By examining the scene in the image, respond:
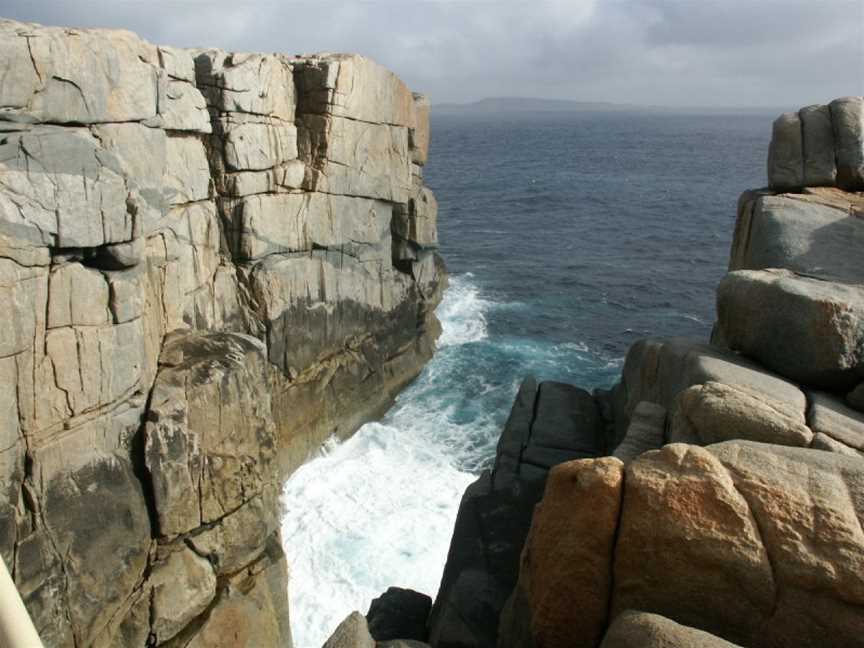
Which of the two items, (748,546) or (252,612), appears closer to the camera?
(748,546)

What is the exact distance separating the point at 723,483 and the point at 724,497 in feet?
0.43

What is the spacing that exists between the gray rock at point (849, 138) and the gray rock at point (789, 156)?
0.65 meters

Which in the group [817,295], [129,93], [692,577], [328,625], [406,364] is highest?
[129,93]

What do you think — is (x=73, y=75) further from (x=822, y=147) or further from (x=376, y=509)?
(x=822, y=147)

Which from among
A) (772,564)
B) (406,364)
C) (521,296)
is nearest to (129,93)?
(772,564)

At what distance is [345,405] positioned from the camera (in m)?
24.0

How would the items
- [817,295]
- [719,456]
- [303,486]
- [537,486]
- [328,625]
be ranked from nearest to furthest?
[719,456] < [817,295] < [537,486] < [328,625] < [303,486]

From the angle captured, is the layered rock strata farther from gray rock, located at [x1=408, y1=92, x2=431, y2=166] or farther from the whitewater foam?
gray rock, located at [x1=408, y1=92, x2=431, y2=166]

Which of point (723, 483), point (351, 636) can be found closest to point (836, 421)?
point (723, 483)

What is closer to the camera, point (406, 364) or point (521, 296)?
point (406, 364)

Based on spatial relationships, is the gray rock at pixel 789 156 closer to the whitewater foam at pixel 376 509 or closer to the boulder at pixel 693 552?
the boulder at pixel 693 552

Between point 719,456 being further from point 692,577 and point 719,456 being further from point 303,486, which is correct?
point 303,486

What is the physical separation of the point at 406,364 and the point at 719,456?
21.5 meters

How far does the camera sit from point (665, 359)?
11.0m
